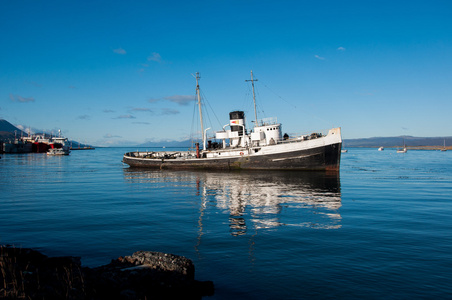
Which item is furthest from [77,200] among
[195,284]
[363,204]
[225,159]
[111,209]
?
[225,159]

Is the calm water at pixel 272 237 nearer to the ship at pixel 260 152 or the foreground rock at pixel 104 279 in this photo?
the foreground rock at pixel 104 279

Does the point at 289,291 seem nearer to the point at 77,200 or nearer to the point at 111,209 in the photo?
the point at 111,209

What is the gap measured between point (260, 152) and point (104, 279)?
3722 centimetres

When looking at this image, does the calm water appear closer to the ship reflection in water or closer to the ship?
the ship reflection in water

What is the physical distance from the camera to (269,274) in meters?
8.02

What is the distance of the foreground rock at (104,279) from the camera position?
5582 mm

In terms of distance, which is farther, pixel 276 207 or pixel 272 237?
pixel 276 207

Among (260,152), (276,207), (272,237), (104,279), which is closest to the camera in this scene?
(104,279)

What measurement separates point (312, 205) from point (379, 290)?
11266 mm

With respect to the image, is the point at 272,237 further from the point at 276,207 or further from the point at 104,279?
the point at 104,279

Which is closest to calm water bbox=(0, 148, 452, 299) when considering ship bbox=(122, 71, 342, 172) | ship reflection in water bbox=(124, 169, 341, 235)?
ship reflection in water bbox=(124, 169, 341, 235)

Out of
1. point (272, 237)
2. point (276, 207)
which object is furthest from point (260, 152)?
point (272, 237)

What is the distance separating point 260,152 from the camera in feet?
141

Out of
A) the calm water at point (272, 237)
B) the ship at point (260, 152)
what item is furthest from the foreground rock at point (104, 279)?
the ship at point (260, 152)
